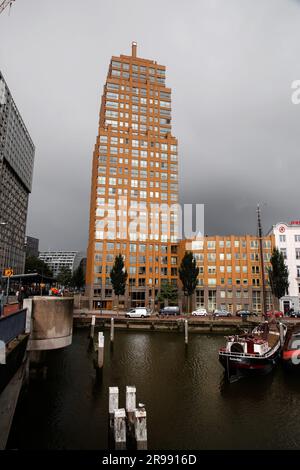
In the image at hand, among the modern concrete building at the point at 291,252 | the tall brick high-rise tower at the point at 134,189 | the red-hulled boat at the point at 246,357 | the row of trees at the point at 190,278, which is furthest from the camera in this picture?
the tall brick high-rise tower at the point at 134,189

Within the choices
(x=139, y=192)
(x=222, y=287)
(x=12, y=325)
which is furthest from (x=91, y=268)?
(x=12, y=325)

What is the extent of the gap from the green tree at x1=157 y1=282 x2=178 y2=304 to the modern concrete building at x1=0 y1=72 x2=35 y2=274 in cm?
6297

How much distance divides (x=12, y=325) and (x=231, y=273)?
82079 mm

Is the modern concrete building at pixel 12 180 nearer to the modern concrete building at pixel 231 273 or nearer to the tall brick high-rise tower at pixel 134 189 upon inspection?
the tall brick high-rise tower at pixel 134 189

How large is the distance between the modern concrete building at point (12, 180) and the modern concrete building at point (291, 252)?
9527cm

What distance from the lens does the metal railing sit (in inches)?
580

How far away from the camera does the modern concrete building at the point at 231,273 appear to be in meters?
89.2

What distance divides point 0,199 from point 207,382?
376 ft

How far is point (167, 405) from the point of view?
20.4 meters

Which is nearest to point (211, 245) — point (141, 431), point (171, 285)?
point (171, 285)

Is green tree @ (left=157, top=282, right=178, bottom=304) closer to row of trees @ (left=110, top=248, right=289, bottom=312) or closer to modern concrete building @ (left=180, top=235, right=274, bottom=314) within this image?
row of trees @ (left=110, top=248, right=289, bottom=312)

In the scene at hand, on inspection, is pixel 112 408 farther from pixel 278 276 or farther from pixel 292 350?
pixel 278 276

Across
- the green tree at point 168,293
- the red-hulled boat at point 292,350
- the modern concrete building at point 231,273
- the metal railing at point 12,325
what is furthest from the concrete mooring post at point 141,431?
the modern concrete building at point 231,273
